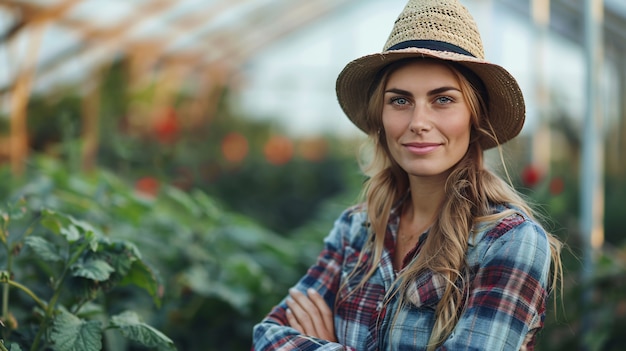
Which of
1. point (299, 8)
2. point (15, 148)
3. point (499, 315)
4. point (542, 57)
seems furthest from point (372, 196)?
point (299, 8)

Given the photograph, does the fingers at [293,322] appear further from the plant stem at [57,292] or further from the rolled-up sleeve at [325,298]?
the plant stem at [57,292]

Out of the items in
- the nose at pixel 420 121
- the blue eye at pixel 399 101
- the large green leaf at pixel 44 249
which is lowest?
the large green leaf at pixel 44 249

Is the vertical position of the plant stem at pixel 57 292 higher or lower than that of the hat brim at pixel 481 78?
lower

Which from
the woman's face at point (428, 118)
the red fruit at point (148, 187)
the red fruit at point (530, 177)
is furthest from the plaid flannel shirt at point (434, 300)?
the red fruit at point (148, 187)

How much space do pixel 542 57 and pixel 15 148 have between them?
448 cm

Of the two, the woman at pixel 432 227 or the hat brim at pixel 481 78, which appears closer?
the woman at pixel 432 227

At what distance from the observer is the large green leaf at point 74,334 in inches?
70.8

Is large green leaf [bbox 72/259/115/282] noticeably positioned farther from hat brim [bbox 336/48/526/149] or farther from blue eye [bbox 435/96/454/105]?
blue eye [bbox 435/96/454/105]

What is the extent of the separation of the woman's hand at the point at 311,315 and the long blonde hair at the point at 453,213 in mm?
109

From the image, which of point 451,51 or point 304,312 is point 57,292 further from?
point 451,51

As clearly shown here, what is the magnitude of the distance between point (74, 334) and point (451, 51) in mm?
1067

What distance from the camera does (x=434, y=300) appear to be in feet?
5.78

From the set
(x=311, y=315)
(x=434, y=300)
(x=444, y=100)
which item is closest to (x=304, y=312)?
(x=311, y=315)

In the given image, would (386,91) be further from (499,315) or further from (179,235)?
(179,235)
